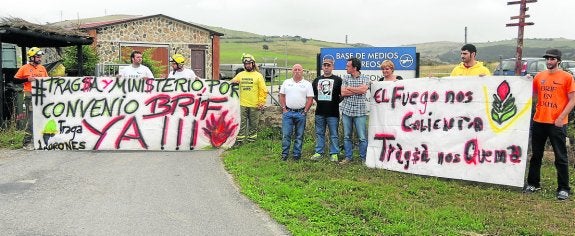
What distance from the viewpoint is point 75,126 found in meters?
10.1

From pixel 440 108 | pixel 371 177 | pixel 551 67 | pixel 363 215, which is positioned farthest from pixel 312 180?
pixel 551 67

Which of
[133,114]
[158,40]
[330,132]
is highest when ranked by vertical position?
[158,40]

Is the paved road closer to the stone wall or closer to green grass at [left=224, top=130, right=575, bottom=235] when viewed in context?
green grass at [left=224, top=130, right=575, bottom=235]

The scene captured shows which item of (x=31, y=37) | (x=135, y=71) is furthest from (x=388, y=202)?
(x=31, y=37)

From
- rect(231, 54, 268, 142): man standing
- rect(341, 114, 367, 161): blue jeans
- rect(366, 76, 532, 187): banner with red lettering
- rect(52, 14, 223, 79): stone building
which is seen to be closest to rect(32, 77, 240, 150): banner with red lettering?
rect(231, 54, 268, 142): man standing

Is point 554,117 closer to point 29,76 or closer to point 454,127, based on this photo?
point 454,127

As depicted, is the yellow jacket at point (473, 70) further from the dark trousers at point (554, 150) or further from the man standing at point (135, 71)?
the man standing at point (135, 71)

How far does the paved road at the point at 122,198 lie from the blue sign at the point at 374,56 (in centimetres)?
365

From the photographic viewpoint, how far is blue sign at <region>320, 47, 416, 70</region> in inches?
418

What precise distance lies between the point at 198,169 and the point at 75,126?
10.6 ft

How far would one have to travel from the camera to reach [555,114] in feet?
22.3

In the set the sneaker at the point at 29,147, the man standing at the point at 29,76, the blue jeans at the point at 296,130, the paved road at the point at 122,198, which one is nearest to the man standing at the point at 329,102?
the blue jeans at the point at 296,130

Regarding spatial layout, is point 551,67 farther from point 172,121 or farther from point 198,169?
point 172,121

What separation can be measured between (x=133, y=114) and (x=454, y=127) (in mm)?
5840
